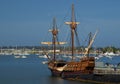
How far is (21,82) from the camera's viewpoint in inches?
2813

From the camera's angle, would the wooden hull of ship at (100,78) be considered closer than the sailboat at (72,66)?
Yes

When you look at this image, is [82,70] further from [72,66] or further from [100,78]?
[100,78]

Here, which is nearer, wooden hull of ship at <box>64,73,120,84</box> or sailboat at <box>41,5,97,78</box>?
wooden hull of ship at <box>64,73,120,84</box>

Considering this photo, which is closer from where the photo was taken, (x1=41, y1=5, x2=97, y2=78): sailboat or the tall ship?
the tall ship

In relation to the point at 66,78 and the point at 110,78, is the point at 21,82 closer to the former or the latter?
the point at 66,78

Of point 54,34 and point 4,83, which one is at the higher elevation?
point 54,34

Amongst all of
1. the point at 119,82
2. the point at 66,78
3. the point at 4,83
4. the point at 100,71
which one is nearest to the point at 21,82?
the point at 4,83

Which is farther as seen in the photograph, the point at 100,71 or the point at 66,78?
the point at 66,78

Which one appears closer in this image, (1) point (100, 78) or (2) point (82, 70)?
(1) point (100, 78)

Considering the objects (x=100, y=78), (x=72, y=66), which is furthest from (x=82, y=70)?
(x=100, y=78)


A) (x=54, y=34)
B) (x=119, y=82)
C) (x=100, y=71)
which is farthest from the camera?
(x=54, y=34)

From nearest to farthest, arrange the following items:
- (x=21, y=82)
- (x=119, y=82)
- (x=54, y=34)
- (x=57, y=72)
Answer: (x=119, y=82) → (x=21, y=82) → (x=57, y=72) → (x=54, y=34)

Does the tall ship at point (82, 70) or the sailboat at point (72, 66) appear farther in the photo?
the sailboat at point (72, 66)

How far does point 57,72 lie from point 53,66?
1.80 m
